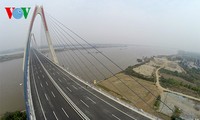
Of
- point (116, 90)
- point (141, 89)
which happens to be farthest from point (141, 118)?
point (141, 89)

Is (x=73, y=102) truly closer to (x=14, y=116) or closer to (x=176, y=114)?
(x=14, y=116)

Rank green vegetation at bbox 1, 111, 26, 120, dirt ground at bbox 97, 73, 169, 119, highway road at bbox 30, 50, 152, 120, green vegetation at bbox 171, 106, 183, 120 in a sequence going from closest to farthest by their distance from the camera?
highway road at bbox 30, 50, 152, 120
green vegetation at bbox 1, 111, 26, 120
green vegetation at bbox 171, 106, 183, 120
dirt ground at bbox 97, 73, 169, 119

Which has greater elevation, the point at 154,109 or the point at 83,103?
the point at 83,103

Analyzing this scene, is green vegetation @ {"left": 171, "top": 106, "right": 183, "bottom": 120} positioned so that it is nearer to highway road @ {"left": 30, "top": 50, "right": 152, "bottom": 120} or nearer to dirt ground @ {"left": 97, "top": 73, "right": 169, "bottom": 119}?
dirt ground @ {"left": 97, "top": 73, "right": 169, "bottom": 119}

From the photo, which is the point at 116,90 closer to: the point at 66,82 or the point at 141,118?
the point at 66,82

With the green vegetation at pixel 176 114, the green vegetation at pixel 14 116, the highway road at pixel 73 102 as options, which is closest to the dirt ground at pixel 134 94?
the green vegetation at pixel 176 114

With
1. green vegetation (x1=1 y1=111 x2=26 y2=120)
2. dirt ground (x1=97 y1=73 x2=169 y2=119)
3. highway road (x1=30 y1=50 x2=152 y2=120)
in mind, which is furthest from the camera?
dirt ground (x1=97 y1=73 x2=169 y2=119)

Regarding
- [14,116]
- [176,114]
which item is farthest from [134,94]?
[14,116]

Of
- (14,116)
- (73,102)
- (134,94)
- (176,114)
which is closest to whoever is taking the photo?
(14,116)

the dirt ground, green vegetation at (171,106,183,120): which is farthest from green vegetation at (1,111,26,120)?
green vegetation at (171,106,183,120)
